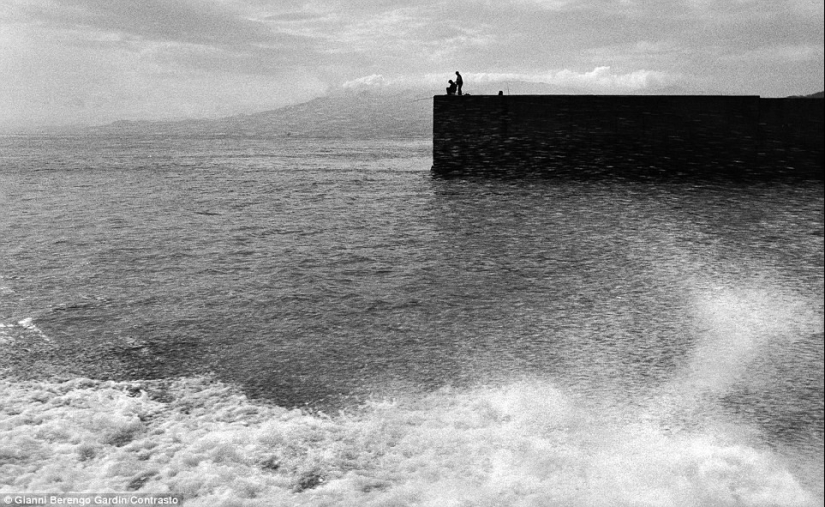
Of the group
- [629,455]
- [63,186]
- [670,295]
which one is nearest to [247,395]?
[629,455]

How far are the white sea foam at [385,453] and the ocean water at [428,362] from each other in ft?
0.13

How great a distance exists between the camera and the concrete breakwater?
34750 millimetres

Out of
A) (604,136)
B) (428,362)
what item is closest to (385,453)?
(428,362)

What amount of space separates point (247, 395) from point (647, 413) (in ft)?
22.4

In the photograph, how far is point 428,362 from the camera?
41.4 feet

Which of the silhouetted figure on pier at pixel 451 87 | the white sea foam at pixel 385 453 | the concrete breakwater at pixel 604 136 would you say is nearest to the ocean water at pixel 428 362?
the white sea foam at pixel 385 453

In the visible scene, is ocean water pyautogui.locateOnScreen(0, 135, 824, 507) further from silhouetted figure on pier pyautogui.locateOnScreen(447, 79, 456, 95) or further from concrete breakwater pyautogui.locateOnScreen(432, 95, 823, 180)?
silhouetted figure on pier pyautogui.locateOnScreen(447, 79, 456, 95)

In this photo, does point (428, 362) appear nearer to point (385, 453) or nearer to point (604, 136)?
point (385, 453)

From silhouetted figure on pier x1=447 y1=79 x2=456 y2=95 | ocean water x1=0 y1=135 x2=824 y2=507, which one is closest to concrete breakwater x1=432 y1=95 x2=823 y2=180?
silhouetted figure on pier x1=447 y1=79 x2=456 y2=95

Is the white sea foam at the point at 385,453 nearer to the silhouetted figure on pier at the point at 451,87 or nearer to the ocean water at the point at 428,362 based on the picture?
the ocean water at the point at 428,362

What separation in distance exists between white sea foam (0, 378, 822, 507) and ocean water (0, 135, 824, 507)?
0.04 m

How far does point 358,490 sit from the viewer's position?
823 centimetres

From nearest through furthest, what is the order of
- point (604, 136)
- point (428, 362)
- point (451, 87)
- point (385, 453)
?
1. point (385, 453)
2. point (428, 362)
3. point (604, 136)
4. point (451, 87)

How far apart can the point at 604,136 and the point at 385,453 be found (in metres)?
33.6
